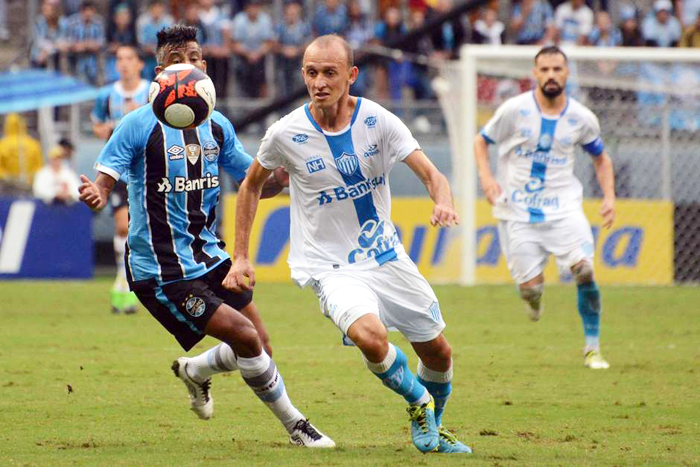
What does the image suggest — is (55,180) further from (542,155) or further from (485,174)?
(542,155)

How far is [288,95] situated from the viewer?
21.5 meters

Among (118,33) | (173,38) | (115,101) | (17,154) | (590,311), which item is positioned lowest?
(17,154)

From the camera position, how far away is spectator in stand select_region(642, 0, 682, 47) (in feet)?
69.9

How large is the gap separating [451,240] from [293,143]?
11.8 metres

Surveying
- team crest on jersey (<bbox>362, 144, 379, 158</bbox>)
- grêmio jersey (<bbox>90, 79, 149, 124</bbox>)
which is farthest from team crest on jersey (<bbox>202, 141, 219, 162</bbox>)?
grêmio jersey (<bbox>90, 79, 149, 124</bbox>)

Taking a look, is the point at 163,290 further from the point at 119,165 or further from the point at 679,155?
the point at 679,155

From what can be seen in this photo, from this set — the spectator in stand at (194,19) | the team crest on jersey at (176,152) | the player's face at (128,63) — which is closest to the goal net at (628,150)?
the spectator in stand at (194,19)

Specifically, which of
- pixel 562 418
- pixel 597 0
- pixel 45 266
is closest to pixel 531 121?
pixel 562 418

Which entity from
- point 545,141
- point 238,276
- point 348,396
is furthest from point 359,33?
point 238,276

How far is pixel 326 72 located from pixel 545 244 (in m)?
4.81

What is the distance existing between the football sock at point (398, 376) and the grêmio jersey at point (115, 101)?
7249 mm

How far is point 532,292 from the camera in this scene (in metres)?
10.6

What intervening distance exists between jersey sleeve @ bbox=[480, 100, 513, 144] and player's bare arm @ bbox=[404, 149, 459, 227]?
4.66 m

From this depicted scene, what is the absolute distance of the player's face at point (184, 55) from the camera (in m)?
6.97
